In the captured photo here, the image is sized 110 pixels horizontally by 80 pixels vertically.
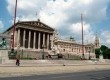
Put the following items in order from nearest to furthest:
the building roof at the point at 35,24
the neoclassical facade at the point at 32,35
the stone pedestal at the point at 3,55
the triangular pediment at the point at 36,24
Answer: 1. the stone pedestal at the point at 3,55
2. the building roof at the point at 35,24
3. the neoclassical facade at the point at 32,35
4. the triangular pediment at the point at 36,24

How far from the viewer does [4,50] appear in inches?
1508

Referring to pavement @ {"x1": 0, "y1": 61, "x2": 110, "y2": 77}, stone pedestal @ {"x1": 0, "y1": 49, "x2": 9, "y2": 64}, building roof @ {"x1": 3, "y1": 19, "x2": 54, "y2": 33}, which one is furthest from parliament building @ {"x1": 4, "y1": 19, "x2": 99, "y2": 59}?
stone pedestal @ {"x1": 0, "y1": 49, "x2": 9, "y2": 64}

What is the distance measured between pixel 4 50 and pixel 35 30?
63.1 meters

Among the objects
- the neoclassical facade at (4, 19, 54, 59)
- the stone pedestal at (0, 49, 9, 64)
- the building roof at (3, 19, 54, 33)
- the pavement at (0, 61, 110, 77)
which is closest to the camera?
the pavement at (0, 61, 110, 77)

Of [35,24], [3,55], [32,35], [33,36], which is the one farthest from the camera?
[32,35]

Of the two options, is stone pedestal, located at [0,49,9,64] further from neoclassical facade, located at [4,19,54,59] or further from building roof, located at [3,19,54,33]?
building roof, located at [3,19,54,33]

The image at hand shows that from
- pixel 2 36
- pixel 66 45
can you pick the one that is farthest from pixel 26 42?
pixel 2 36

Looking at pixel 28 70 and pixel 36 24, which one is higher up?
pixel 36 24

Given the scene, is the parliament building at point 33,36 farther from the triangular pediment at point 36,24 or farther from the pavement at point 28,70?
the pavement at point 28,70

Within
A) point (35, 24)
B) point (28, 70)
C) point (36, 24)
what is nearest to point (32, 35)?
point (36, 24)

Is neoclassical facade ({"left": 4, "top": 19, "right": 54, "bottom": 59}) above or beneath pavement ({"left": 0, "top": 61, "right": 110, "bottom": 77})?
above

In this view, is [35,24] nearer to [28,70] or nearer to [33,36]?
[33,36]

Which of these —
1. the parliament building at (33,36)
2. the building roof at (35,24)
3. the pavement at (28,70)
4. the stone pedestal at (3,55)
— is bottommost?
the pavement at (28,70)

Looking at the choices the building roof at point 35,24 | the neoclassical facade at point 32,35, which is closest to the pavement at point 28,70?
the neoclassical facade at point 32,35
